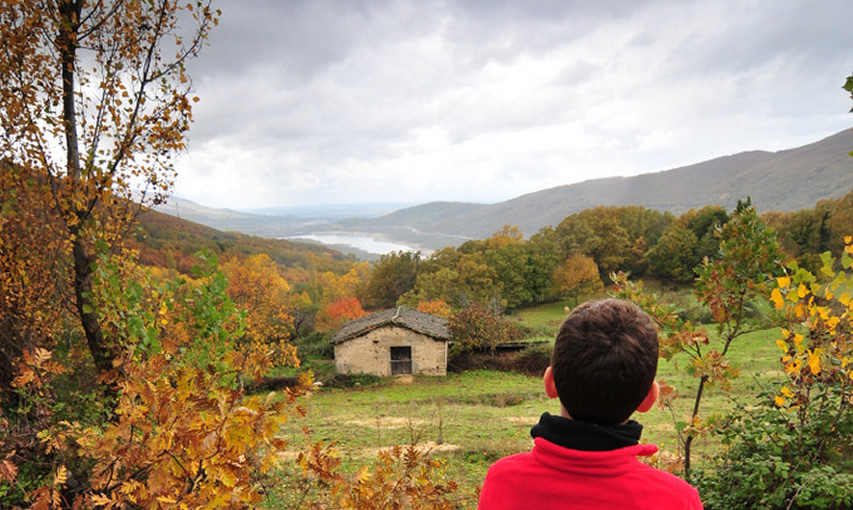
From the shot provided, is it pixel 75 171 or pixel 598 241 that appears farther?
pixel 598 241

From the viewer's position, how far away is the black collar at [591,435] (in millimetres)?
1358

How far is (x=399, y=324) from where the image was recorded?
2419 cm

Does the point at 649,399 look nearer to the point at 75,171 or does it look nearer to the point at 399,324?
the point at 75,171

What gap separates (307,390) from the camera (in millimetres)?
2553

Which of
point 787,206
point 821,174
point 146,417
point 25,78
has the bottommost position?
point 146,417

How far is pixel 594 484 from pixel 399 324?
23170 mm

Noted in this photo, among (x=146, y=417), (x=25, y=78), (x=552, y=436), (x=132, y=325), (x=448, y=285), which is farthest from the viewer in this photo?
(x=448, y=285)

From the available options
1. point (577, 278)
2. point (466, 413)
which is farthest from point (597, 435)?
point (577, 278)

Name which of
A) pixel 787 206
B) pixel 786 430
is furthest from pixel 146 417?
pixel 787 206

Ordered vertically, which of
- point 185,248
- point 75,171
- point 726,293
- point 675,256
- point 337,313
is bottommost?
point 337,313

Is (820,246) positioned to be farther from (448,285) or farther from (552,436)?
(552,436)

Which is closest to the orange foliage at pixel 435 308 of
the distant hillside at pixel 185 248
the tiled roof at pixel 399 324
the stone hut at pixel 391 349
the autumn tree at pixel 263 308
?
the tiled roof at pixel 399 324

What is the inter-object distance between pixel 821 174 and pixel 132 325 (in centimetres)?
21460

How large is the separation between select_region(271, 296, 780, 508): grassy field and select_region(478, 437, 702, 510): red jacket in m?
2.95
